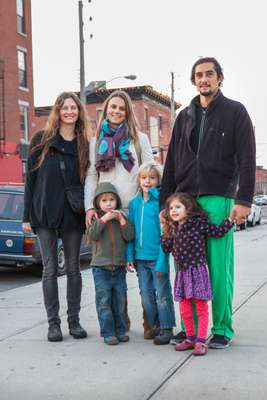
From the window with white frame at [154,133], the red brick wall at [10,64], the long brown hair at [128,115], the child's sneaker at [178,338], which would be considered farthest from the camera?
the window with white frame at [154,133]

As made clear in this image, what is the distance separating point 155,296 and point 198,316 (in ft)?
1.64

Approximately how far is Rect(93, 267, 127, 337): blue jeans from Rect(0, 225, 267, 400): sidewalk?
15cm

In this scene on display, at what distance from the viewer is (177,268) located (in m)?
4.39

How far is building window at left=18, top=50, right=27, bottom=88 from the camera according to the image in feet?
97.8

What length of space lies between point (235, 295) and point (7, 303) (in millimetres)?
2564

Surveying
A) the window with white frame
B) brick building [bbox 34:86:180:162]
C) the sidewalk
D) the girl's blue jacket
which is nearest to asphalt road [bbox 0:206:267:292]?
the sidewalk

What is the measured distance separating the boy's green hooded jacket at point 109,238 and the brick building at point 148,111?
35603 millimetres

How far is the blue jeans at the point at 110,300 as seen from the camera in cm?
461

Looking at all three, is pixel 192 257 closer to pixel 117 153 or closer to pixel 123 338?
pixel 123 338

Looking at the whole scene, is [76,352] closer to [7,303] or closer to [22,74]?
[7,303]

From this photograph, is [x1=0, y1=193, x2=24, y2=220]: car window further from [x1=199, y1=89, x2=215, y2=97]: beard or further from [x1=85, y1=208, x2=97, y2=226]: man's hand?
[x1=199, y1=89, x2=215, y2=97]: beard

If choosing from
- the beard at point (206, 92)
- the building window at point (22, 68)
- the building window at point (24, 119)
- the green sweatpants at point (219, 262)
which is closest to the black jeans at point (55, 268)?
the green sweatpants at point (219, 262)

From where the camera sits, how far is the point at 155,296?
471cm

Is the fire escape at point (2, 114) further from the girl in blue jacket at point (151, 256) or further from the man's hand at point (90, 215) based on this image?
the girl in blue jacket at point (151, 256)
